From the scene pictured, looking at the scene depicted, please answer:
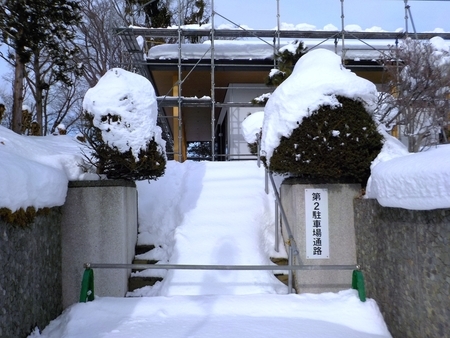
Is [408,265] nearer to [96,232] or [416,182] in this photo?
[416,182]

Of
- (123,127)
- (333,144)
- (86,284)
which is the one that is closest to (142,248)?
(86,284)

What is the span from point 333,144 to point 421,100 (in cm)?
374

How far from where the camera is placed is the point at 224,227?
6.79 metres

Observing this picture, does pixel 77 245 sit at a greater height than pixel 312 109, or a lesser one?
lesser

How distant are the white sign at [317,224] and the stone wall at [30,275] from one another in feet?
9.83

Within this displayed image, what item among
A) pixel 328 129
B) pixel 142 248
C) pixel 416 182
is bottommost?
pixel 142 248

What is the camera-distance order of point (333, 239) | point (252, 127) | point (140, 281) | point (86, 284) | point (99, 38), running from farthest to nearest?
1. point (99, 38)
2. point (252, 127)
3. point (140, 281)
4. point (333, 239)
5. point (86, 284)

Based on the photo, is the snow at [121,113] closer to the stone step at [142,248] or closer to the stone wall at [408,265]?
the stone step at [142,248]

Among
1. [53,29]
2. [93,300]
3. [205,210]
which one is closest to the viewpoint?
[93,300]

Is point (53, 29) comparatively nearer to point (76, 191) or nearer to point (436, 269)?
point (76, 191)

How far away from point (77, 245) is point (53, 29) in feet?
16.4

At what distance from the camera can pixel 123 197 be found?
5617 mm

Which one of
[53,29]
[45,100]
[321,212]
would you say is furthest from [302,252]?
[45,100]

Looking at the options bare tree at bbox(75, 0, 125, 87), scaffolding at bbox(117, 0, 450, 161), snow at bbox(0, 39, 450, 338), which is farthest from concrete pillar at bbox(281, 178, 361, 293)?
bare tree at bbox(75, 0, 125, 87)
